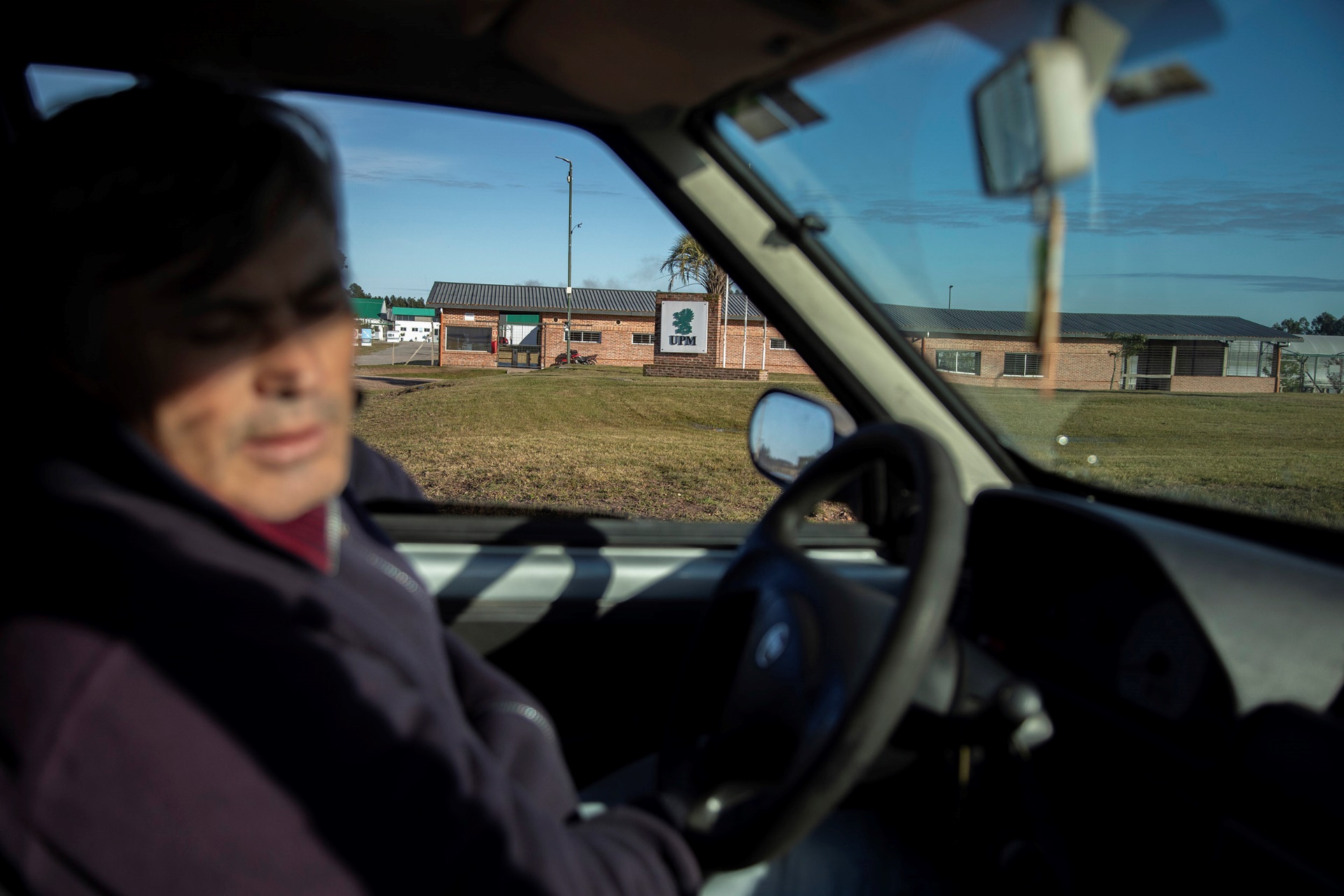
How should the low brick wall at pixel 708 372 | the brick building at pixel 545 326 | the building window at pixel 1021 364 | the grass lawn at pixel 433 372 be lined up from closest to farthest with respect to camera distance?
the building window at pixel 1021 364 < the grass lawn at pixel 433 372 < the low brick wall at pixel 708 372 < the brick building at pixel 545 326

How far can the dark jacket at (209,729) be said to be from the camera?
87cm

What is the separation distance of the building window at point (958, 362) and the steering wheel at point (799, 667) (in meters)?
0.58

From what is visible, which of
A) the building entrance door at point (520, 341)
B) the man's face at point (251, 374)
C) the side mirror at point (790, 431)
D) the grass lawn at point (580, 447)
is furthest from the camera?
the building entrance door at point (520, 341)

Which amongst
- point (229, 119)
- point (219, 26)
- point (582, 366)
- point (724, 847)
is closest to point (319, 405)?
point (229, 119)

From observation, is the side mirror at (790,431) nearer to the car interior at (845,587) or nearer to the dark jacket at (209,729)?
the car interior at (845,587)

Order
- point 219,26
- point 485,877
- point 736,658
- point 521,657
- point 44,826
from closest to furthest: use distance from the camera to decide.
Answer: point 44,826 < point 485,877 < point 736,658 < point 219,26 < point 521,657

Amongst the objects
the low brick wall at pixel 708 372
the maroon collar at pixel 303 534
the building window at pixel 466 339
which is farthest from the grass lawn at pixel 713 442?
the building window at pixel 466 339

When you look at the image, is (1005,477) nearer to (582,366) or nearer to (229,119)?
(229,119)

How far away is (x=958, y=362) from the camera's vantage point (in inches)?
83.2

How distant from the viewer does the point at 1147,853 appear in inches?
53.6

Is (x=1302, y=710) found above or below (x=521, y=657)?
above

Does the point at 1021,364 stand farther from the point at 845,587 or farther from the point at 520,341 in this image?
Result: the point at 520,341

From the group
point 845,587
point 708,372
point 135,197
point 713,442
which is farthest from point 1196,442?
point 708,372

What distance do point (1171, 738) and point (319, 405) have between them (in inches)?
50.0
